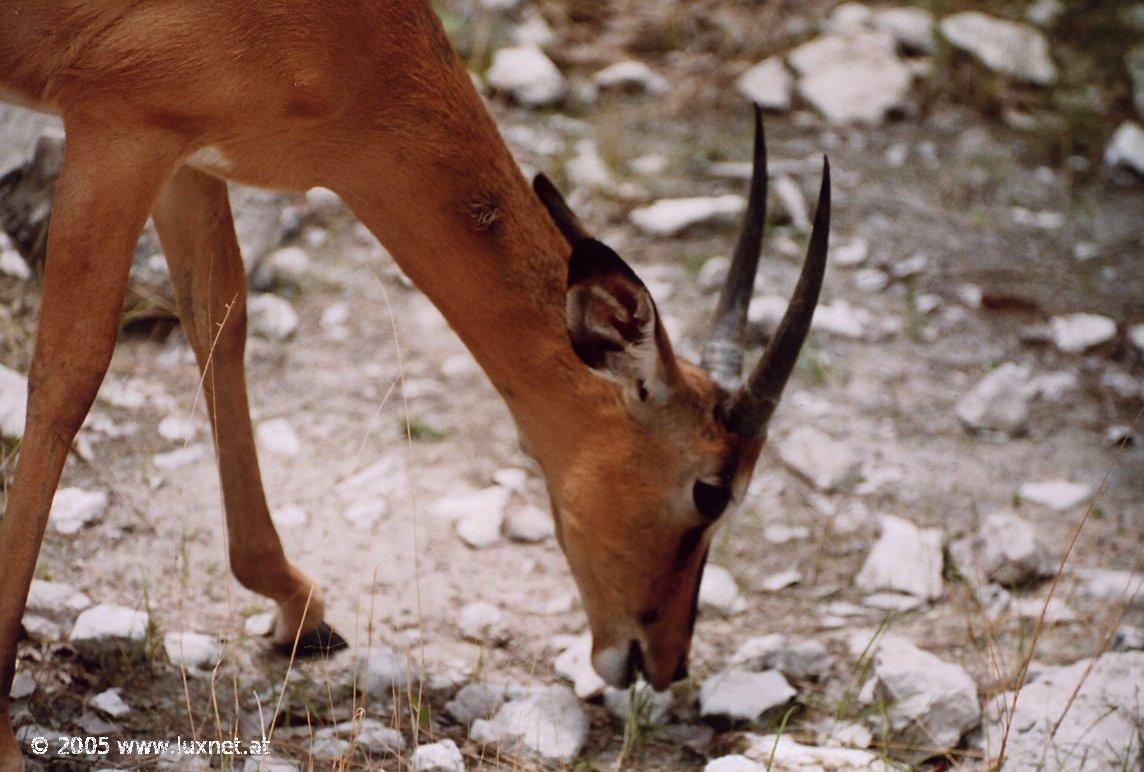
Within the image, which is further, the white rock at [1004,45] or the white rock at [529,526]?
the white rock at [1004,45]

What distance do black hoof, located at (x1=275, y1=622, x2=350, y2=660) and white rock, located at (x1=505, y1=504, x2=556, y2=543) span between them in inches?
31.6

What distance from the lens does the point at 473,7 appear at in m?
6.71

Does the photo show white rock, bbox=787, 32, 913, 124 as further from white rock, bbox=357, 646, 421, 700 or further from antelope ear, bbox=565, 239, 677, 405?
white rock, bbox=357, 646, 421, 700

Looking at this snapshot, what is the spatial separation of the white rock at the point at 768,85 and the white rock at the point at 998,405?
234 centimetres

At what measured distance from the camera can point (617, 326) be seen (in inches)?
111

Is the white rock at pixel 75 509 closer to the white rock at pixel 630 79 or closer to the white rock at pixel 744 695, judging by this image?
the white rock at pixel 744 695

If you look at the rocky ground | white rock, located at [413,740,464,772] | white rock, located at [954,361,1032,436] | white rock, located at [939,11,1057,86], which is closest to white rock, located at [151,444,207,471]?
the rocky ground

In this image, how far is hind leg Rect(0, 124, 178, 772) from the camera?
8.22ft

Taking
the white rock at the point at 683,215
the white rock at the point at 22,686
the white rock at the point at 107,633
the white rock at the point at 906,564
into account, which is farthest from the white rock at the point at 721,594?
the white rock at the point at 683,215

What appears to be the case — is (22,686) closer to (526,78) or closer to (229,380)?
(229,380)

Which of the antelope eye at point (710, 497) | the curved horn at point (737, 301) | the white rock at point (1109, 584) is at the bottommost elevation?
the white rock at point (1109, 584)

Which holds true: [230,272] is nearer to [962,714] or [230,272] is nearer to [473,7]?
[962,714]

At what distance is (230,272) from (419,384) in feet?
4.85

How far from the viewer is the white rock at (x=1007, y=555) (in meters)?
3.90
